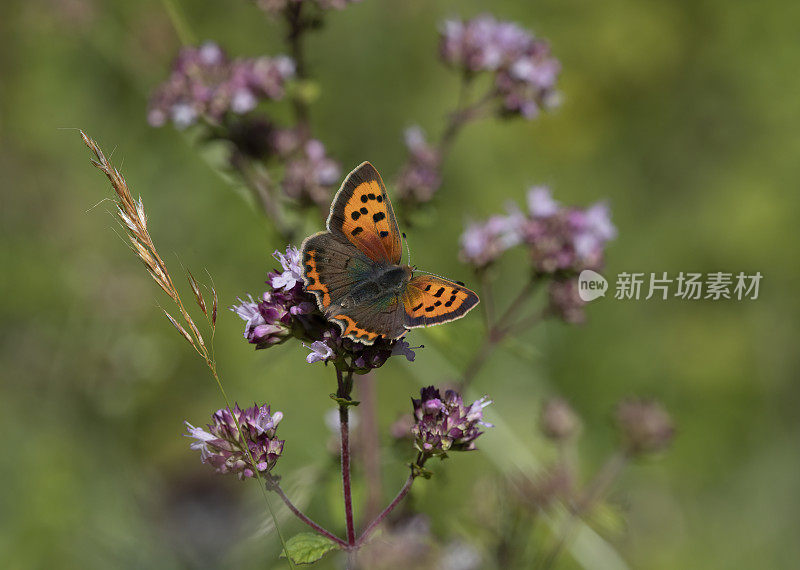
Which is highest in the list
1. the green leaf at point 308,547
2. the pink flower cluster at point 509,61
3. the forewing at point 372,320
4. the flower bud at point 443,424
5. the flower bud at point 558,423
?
the pink flower cluster at point 509,61

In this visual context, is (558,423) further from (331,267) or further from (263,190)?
(263,190)

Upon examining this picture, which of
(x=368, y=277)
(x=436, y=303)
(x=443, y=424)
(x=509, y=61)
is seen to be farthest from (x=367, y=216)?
(x=509, y=61)

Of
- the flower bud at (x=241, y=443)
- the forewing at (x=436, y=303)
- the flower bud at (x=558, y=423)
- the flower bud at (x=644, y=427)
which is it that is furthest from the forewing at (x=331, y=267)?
the flower bud at (x=644, y=427)

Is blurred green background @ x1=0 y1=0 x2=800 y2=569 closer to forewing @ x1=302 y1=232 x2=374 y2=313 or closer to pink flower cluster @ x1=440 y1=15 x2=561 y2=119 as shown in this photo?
pink flower cluster @ x1=440 y1=15 x2=561 y2=119

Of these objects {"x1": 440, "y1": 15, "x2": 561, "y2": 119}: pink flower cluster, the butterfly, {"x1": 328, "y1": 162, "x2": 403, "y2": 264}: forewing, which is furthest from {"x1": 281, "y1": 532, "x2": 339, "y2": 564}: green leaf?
{"x1": 440, "y1": 15, "x2": 561, "y2": 119}: pink flower cluster

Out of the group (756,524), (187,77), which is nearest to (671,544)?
(756,524)

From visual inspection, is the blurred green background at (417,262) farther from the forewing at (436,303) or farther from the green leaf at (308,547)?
the green leaf at (308,547)

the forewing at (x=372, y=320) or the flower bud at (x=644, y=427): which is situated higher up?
the flower bud at (x=644, y=427)
